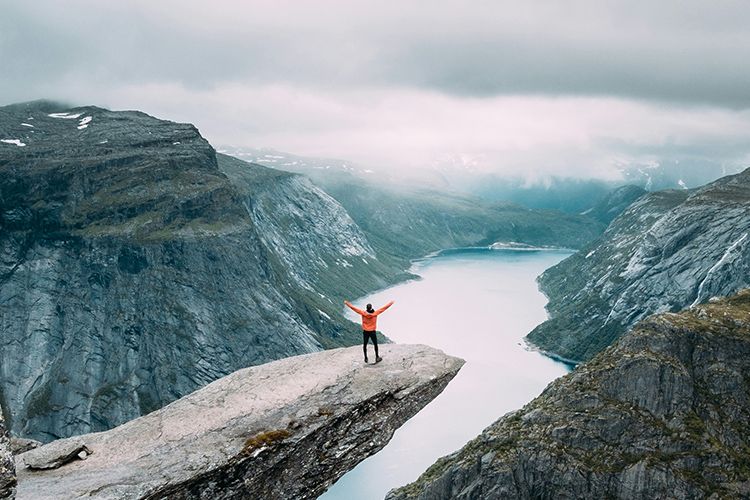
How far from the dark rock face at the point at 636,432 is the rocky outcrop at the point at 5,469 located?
120m

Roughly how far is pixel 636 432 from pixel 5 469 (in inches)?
5460

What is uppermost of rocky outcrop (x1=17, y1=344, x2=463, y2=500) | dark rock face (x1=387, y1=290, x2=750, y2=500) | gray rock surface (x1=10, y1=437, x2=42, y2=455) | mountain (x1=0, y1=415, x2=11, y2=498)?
mountain (x1=0, y1=415, x2=11, y2=498)

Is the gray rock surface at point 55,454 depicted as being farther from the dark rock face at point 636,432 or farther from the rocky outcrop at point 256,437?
the dark rock face at point 636,432

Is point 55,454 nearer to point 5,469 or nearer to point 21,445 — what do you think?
point 5,469

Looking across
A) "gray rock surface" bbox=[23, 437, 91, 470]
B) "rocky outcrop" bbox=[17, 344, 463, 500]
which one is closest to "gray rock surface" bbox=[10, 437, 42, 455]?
"rocky outcrop" bbox=[17, 344, 463, 500]

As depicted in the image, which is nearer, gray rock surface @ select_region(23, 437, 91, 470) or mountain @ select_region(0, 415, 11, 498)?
mountain @ select_region(0, 415, 11, 498)

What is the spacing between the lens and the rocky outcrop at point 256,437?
2770cm

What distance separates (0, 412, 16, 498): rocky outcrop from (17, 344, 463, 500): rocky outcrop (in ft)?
12.2

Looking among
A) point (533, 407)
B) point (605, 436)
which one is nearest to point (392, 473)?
point (533, 407)

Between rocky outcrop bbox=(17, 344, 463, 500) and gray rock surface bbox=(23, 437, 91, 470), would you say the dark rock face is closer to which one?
rocky outcrop bbox=(17, 344, 463, 500)

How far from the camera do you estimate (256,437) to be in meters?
30.5

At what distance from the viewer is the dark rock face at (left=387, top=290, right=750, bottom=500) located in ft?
419

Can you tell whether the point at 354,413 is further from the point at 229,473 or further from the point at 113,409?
the point at 113,409

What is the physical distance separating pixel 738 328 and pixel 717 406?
21.0m
